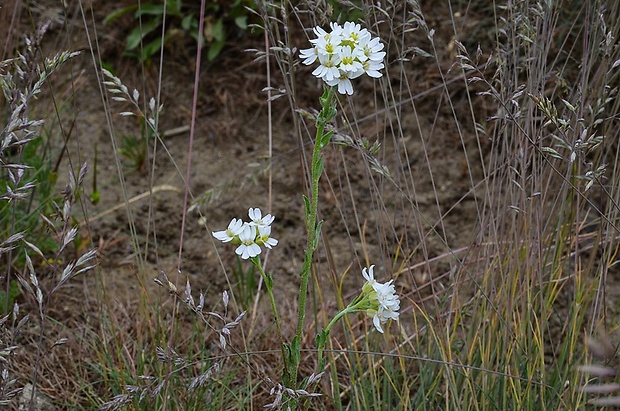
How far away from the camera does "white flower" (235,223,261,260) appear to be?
4.95 feet

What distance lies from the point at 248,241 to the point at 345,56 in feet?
1.30

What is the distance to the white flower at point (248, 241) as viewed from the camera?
1.51 metres

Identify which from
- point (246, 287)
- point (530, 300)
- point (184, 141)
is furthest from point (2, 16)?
point (530, 300)

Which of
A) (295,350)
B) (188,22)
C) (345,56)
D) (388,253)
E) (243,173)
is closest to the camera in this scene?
(345,56)

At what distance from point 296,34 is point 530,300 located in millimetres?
1917

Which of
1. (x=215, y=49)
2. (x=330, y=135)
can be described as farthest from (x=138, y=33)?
(x=330, y=135)

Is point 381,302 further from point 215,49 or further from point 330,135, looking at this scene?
point 215,49

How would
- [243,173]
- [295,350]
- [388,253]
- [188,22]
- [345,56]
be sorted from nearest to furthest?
[345,56], [295,350], [388,253], [243,173], [188,22]

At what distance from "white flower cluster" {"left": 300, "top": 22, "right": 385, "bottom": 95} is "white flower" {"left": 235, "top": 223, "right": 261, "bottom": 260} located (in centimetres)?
31

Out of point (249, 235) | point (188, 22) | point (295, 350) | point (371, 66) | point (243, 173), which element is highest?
point (371, 66)

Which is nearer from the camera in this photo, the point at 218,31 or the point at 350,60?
the point at 350,60

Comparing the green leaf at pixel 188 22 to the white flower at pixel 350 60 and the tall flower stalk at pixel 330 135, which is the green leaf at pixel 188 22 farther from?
the white flower at pixel 350 60

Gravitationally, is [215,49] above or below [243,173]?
above

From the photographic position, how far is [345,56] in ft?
4.81
